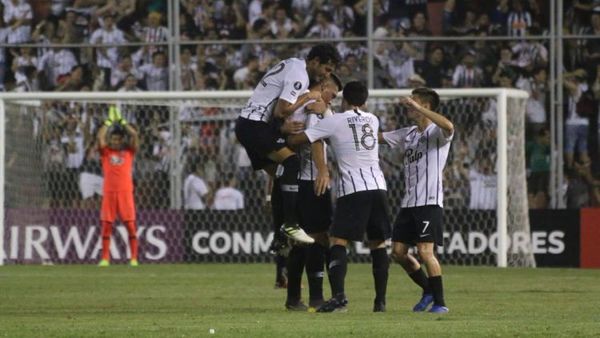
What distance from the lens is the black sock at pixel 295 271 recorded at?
525 inches

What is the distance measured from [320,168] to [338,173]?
1.10 ft

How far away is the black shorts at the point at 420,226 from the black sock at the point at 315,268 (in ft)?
2.25

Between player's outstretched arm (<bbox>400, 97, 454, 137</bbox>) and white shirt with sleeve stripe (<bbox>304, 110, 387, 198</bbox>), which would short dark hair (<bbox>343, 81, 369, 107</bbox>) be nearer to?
white shirt with sleeve stripe (<bbox>304, 110, 387, 198</bbox>)

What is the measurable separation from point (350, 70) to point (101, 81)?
15.1 feet

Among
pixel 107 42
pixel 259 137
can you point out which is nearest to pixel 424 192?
pixel 259 137

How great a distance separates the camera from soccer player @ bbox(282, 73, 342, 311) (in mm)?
13062

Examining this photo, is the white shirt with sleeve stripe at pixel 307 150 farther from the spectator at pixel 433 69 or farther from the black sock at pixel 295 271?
the spectator at pixel 433 69

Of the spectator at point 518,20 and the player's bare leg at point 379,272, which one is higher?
the spectator at point 518,20

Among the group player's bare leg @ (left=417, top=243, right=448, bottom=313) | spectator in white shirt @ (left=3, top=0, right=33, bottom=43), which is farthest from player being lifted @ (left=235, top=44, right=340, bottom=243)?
spectator in white shirt @ (left=3, top=0, right=33, bottom=43)

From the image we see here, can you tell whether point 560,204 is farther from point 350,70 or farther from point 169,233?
point 169,233

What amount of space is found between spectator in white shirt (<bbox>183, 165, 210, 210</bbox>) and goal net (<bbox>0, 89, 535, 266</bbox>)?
22 mm

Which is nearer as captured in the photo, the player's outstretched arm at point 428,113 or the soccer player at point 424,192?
the player's outstretched arm at point 428,113

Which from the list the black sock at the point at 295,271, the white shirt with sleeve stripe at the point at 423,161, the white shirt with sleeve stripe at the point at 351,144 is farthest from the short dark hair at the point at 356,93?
the black sock at the point at 295,271

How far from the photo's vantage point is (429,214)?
12.9 meters
